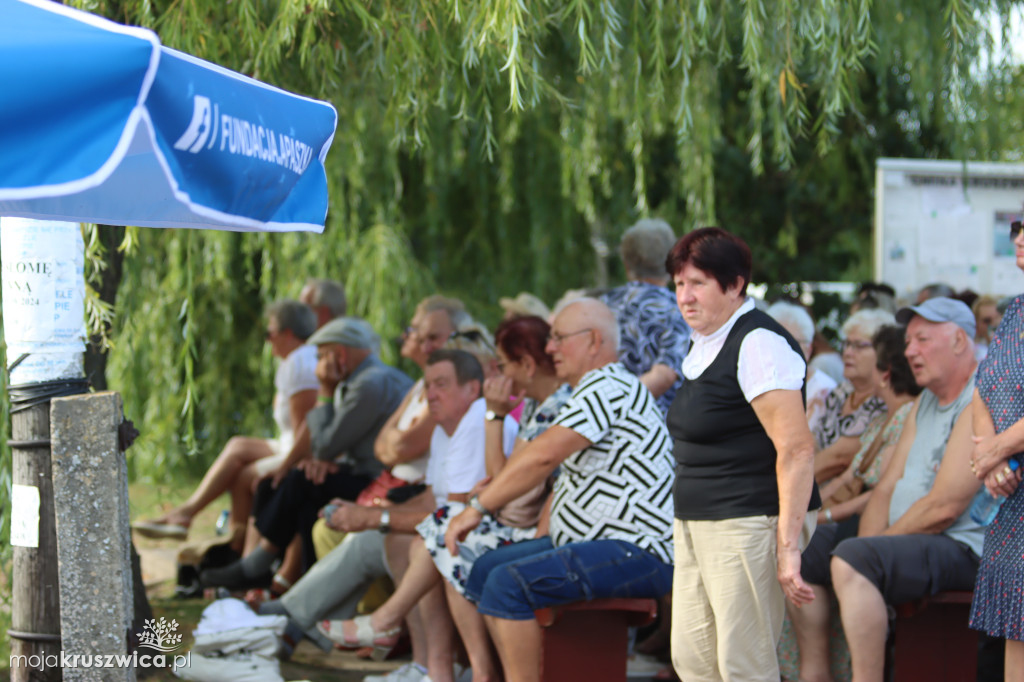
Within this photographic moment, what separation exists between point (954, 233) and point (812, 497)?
13.8 feet

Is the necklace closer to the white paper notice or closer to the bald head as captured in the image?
the bald head

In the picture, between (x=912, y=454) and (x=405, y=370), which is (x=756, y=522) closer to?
(x=912, y=454)

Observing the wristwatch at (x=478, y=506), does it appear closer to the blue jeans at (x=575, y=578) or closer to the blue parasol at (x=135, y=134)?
the blue jeans at (x=575, y=578)

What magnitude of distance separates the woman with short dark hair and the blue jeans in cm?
60

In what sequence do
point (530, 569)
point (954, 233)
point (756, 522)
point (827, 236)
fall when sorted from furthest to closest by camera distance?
point (827, 236) → point (954, 233) → point (530, 569) → point (756, 522)

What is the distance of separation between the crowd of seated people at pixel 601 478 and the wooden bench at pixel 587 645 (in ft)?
0.26

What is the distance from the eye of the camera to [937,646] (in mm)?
4094

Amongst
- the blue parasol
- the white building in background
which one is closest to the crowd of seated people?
the white building in background

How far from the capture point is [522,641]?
414 cm

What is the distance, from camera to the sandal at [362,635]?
5.11 m

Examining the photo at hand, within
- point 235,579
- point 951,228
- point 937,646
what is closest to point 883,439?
point 937,646

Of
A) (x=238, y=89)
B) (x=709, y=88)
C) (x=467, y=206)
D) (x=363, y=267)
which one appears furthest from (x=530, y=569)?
(x=467, y=206)

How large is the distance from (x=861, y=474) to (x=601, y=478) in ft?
4.40

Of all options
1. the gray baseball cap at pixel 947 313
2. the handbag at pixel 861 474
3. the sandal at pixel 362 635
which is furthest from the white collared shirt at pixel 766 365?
the sandal at pixel 362 635
